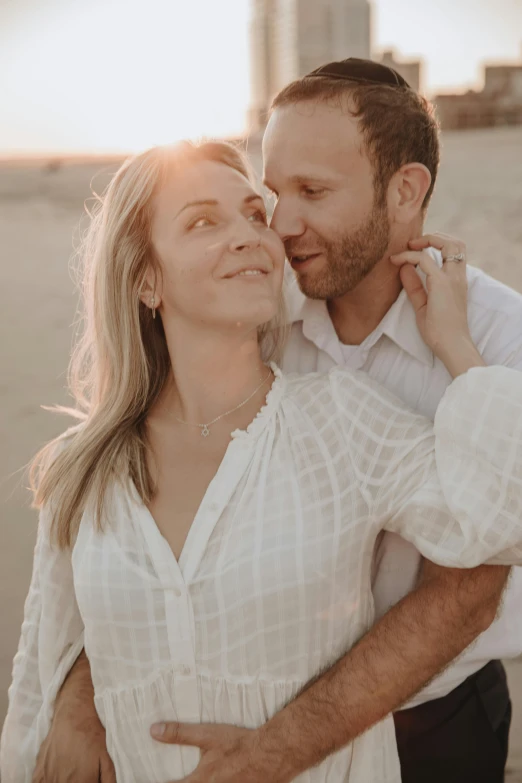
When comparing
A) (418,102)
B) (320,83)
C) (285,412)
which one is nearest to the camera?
(285,412)

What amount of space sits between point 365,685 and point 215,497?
0.57 meters

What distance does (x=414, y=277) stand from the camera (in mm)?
2352

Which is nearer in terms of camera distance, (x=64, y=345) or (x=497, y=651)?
(x=497, y=651)

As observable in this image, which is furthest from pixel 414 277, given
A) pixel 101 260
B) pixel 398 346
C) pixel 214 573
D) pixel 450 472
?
pixel 214 573

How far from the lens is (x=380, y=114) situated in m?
2.46

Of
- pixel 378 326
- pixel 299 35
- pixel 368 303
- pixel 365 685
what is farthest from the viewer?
pixel 299 35

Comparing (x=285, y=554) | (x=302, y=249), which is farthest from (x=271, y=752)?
(x=302, y=249)

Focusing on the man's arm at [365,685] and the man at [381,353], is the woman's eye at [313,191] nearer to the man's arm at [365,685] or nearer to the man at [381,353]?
the man at [381,353]

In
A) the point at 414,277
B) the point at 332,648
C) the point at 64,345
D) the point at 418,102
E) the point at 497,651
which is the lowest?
the point at 64,345

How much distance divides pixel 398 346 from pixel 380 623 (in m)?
0.80

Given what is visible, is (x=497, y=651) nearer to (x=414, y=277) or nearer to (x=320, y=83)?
(x=414, y=277)

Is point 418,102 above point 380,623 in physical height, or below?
above

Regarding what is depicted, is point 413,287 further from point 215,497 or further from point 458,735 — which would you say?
point 458,735

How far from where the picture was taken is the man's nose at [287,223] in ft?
8.00
